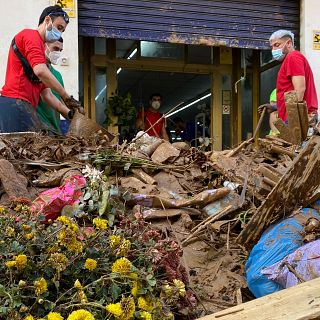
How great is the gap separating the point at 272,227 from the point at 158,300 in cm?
95

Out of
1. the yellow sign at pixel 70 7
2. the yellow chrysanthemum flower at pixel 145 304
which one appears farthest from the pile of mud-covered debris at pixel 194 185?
the yellow sign at pixel 70 7

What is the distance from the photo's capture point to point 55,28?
13.7 ft

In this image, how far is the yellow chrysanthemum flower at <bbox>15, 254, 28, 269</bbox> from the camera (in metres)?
1.54

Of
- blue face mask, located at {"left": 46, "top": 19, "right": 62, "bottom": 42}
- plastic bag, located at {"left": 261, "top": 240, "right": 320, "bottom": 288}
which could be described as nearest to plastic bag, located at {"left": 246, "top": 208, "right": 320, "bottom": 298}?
plastic bag, located at {"left": 261, "top": 240, "right": 320, "bottom": 288}

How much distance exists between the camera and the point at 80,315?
4.58 ft

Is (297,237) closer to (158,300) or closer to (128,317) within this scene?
(158,300)

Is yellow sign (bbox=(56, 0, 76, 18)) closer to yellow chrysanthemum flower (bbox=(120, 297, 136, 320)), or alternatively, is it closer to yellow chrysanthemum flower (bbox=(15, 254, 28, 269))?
yellow chrysanthemum flower (bbox=(15, 254, 28, 269))

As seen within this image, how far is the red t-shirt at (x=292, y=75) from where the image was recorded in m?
4.38

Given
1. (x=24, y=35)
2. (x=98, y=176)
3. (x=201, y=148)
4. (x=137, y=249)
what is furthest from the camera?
(x=24, y=35)

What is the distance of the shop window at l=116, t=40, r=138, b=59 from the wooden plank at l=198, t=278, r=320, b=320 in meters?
7.45

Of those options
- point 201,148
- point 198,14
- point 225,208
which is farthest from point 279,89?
point 198,14

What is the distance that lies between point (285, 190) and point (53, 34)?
106 inches

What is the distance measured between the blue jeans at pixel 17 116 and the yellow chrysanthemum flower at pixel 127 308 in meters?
2.70

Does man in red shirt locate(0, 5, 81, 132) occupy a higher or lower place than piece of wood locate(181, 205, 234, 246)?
higher
